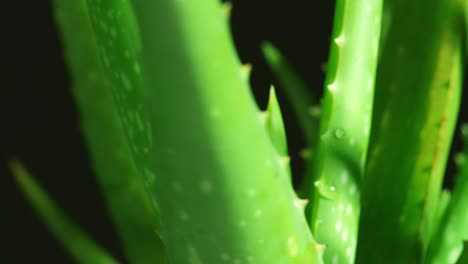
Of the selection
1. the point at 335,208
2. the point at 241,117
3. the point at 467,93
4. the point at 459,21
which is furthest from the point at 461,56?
the point at 467,93

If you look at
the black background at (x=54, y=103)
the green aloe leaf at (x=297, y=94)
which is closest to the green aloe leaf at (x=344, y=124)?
the green aloe leaf at (x=297, y=94)

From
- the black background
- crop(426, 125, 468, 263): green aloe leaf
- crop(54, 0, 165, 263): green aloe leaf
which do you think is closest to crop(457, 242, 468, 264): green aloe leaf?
crop(426, 125, 468, 263): green aloe leaf

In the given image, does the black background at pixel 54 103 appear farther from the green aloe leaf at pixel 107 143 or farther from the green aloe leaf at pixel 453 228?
the green aloe leaf at pixel 453 228

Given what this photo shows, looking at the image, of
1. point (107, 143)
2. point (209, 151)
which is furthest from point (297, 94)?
point (209, 151)

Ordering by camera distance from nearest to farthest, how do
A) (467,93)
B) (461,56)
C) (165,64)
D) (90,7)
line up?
(165,64)
(90,7)
(461,56)
(467,93)

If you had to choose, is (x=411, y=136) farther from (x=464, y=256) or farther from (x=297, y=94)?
(x=297, y=94)

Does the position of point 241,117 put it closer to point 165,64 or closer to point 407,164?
point 165,64
